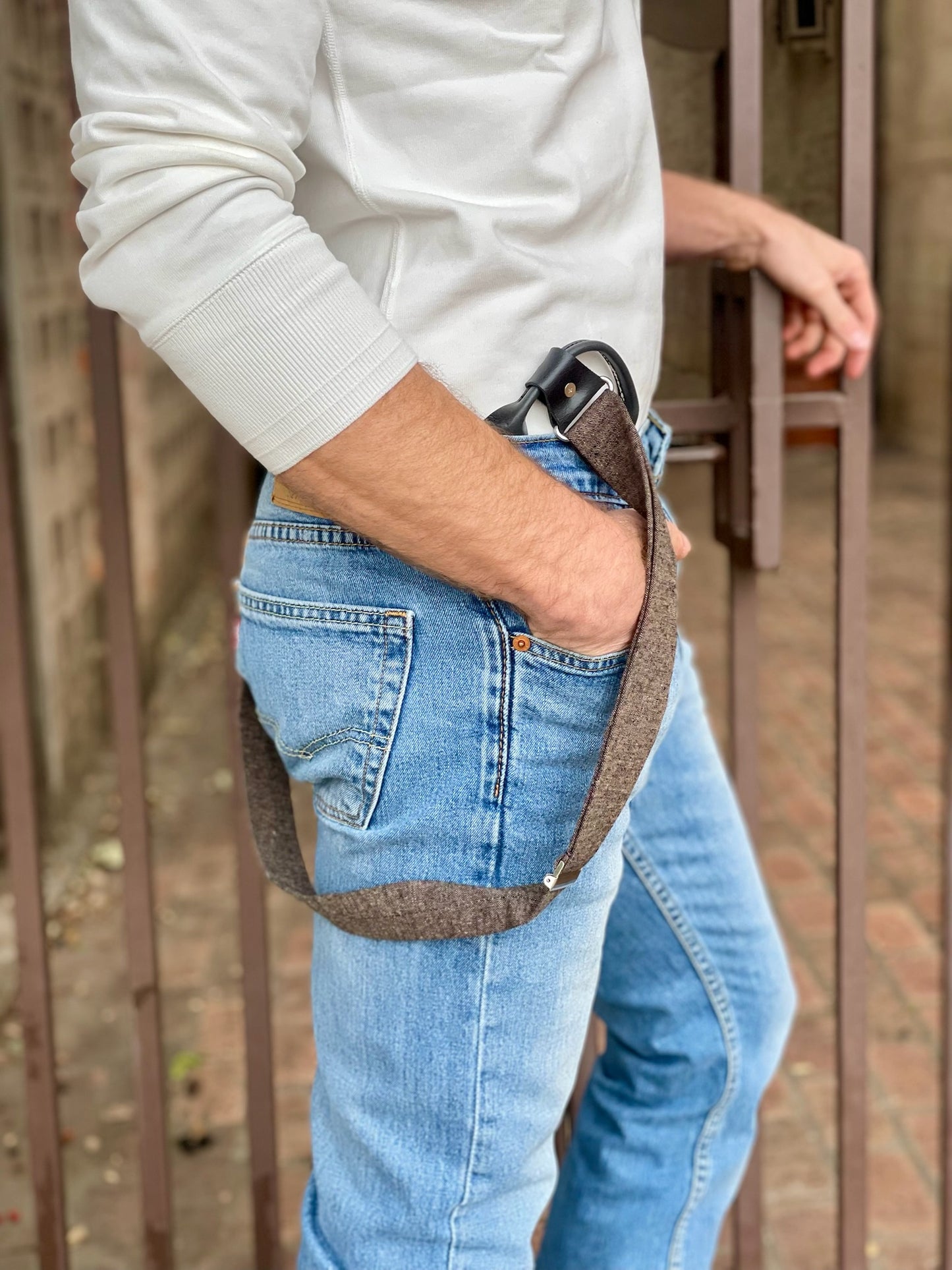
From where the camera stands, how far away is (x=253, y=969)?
1750 millimetres

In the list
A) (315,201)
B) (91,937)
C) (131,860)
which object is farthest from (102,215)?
(91,937)

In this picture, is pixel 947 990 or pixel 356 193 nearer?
pixel 356 193

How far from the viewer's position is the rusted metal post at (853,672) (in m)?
1.54

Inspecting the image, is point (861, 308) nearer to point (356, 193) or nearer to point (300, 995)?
point (356, 193)

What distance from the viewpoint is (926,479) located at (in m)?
9.11

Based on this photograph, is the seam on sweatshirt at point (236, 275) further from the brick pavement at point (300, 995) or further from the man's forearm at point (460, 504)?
the brick pavement at point (300, 995)

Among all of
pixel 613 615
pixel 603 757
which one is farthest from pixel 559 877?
pixel 613 615

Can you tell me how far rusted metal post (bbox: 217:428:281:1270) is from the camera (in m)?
1.62

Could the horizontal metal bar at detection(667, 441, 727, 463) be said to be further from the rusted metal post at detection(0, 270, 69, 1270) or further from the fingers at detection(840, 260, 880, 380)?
the rusted metal post at detection(0, 270, 69, 1270)

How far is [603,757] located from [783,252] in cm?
74

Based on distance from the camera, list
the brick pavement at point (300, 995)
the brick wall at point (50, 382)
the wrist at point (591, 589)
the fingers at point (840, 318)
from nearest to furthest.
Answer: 1. the wrist at point (591, 589)
2. the fingers at point (840, 318)
3. the brick pavement at point (300, 995)
4. the brick wall at point (50, 382)

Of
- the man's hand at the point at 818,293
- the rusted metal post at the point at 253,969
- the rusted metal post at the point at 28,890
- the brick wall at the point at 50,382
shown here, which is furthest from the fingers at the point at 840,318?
the brick wall at the point at 50,382

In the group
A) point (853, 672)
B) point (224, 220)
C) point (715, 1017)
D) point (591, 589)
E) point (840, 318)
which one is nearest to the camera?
point (224, 220)

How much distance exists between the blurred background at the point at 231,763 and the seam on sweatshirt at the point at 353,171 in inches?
21.3
